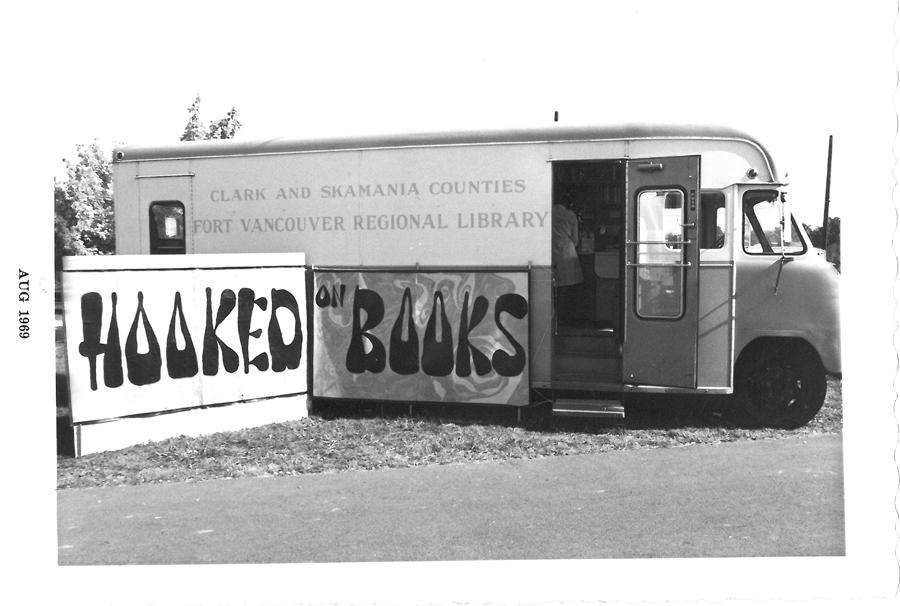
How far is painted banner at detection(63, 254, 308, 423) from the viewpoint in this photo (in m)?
5.91

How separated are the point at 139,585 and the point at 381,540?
4.25ft

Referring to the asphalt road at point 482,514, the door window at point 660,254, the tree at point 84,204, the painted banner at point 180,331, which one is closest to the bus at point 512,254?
the door window at point 660,254

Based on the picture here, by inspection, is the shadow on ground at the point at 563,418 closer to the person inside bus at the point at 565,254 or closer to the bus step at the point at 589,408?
the bus step at the point at 589,408

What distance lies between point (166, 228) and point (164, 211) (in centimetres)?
16

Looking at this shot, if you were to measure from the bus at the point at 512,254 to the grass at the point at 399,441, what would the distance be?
20 centimetres

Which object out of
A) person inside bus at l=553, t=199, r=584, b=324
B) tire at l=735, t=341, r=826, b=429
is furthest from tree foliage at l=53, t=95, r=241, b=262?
tire at l=735, t=341, r=826, b=429

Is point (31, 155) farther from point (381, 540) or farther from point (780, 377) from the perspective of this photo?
point (780, 377)

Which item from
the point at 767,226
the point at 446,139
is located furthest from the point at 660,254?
the point at 446,139

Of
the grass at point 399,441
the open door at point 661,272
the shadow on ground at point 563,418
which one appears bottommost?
the grass at point 399,441

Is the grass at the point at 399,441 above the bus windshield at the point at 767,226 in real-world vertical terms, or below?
below

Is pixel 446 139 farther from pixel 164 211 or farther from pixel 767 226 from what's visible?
pixel 164 211

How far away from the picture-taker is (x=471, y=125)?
671cm

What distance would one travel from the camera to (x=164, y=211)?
25.3 feet

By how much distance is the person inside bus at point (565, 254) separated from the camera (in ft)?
24.5
